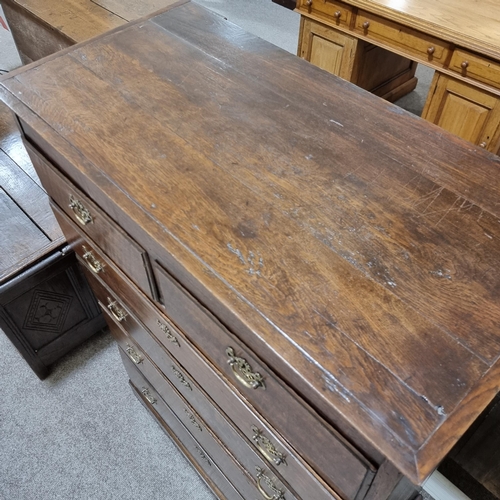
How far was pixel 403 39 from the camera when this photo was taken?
167cm

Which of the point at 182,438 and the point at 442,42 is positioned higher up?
the point at 442,42

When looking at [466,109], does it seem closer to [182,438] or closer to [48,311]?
[182,438]

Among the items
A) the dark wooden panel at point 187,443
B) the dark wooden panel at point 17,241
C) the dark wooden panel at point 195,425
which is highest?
the dark wooden panel at point 17,241

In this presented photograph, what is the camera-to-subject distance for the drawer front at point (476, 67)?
4.86 ft

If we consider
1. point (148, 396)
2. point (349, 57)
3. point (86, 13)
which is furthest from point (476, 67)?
point (148, 396)

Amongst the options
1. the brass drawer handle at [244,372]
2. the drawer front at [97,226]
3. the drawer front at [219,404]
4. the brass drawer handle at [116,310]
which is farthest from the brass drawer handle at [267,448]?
the brass drawer handle at [116,310]

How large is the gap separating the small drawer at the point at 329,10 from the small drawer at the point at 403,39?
6 cm

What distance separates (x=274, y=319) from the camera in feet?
1.68

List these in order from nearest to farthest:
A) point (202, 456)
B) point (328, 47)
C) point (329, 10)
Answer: point (202, 456) < point (329, 10) < point (328, 47)

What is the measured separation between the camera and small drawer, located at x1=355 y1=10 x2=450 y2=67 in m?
1.60

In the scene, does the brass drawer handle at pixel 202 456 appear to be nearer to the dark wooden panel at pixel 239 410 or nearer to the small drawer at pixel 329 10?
the dark wooden panel at pixel 239 410

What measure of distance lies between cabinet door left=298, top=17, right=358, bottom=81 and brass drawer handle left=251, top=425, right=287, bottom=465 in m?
1.67

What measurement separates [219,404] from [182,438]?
20.8 inches

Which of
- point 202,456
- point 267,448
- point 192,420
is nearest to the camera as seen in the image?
point 267,448
